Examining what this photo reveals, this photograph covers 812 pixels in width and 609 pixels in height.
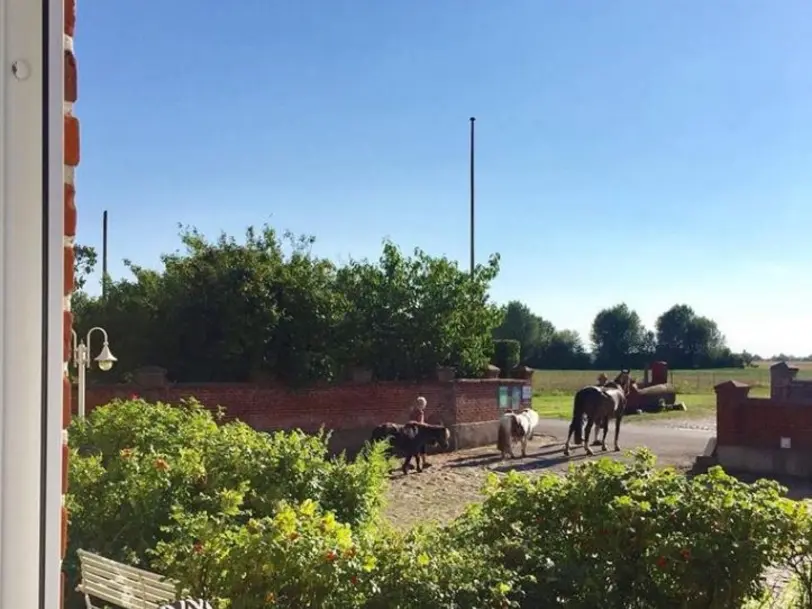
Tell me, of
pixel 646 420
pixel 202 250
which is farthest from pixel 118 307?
pixel 646 420

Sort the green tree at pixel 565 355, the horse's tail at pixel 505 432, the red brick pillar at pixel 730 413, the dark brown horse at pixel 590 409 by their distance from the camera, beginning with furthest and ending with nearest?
the green tree at pixel 565 355 → the dark brown horse at pixel 590 409 → the horse's tail at pixel 505 432 → the red brick pillar at pixel 730 413

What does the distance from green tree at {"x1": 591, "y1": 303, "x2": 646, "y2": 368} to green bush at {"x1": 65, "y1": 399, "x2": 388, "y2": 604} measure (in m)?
53.9

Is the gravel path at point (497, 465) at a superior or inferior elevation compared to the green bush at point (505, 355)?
inferior

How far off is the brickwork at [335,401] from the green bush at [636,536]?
971 centimetres

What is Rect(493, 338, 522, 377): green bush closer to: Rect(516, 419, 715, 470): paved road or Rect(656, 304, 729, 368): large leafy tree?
Rect(516, 419, 715, 470): paved road

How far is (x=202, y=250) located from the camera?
14.1 metres

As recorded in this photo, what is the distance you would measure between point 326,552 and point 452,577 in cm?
43

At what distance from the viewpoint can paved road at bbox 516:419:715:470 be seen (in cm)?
1408

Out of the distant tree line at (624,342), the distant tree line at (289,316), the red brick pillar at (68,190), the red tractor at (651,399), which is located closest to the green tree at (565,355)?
the distant tree line at (624,342)

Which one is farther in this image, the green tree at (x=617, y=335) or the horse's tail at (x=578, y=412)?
the green tree at (x=617, y=335)

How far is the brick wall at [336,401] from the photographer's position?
12766 millimetres

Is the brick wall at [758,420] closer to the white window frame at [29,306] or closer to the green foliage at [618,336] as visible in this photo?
the white window frame at [29,306]

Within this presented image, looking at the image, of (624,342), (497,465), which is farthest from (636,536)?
(624,342)

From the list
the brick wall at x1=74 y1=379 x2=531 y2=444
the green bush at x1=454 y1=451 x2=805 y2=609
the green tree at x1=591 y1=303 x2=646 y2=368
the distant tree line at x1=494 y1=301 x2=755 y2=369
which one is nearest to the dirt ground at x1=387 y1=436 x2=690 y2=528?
the brick wall at x1=74 y1=379 x2=531 y2=444
